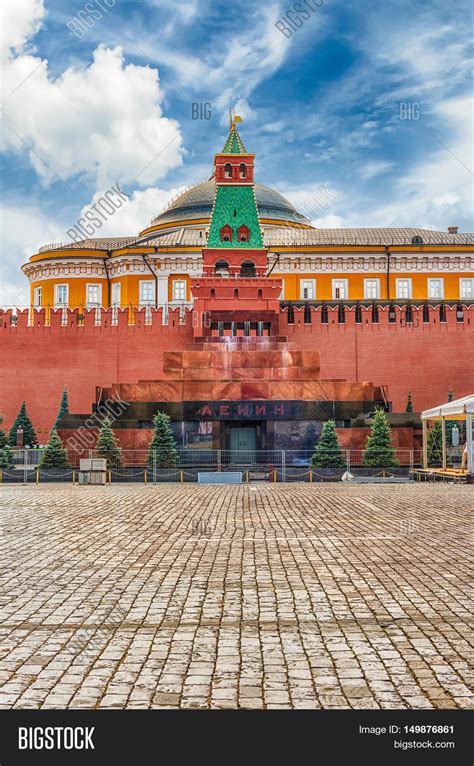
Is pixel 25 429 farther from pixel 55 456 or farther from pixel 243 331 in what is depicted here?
pixel 243 331

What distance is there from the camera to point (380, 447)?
23.6 metres

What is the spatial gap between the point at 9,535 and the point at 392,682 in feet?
21.2

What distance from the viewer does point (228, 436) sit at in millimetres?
25078

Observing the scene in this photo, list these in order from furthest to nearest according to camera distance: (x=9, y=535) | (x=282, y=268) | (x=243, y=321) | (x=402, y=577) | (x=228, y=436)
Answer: (x=282, y=268) → (x=243, y=321) → (x=228, y=436) → (x=9, y=535) → (x=402, y=577)

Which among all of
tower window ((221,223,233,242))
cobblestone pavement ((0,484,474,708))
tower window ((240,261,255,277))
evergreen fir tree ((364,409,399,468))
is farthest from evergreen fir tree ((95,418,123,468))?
tower window ((221,223,233,242))

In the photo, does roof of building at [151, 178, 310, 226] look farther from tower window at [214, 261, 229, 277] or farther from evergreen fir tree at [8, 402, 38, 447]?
evergreen fir tree at [8, 402, 38, 447]

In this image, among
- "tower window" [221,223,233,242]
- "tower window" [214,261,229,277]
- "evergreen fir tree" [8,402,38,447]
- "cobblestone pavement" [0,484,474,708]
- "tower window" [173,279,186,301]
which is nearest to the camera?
"cobblestone pavement" [0,484,474,708]

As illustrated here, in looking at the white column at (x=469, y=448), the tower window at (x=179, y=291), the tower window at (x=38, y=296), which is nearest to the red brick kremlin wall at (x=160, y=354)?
the tower window at (x=179, y=291)

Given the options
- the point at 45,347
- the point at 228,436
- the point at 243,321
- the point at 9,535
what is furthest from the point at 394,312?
the point at 9,535

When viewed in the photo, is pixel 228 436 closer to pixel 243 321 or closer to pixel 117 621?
pixel 243 321

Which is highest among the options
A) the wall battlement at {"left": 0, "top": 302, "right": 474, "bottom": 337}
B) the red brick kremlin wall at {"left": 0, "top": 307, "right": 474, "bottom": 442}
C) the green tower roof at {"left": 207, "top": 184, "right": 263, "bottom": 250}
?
the green tower roof at {"left": 207, "top": 184, "right": 263, "bottom": 250}

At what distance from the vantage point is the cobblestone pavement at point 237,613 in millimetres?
4121

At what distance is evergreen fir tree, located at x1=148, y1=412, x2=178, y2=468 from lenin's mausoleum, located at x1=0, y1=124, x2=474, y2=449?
0.61 meters

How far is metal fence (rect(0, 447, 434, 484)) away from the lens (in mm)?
22281
